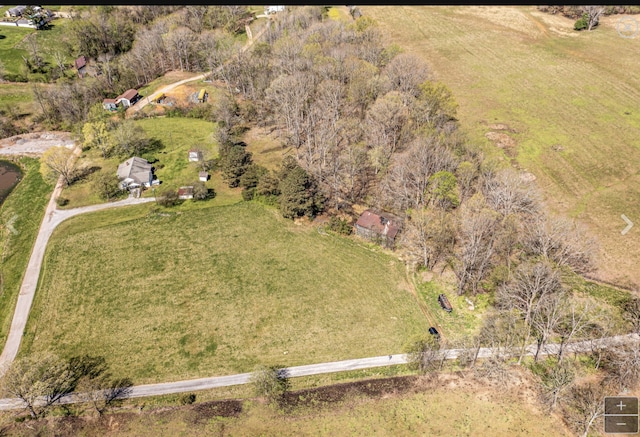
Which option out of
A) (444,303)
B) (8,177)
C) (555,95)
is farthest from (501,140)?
(8,177)

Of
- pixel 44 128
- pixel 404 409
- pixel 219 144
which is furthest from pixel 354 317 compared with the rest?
pixel 44 128

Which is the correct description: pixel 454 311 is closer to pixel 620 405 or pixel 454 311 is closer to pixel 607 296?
pixel 620 405

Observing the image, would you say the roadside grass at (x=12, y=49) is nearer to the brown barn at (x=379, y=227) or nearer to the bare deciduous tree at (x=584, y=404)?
the brown barn at (x=379, y=227)

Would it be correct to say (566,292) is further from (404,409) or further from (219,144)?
(219,144)

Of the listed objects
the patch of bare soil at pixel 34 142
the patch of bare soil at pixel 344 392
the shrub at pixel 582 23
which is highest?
→ the shrub at pixel 582 23

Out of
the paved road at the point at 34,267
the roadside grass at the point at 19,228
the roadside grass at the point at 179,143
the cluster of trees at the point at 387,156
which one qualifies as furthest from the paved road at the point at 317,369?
the roadside grass at the point at 179,143

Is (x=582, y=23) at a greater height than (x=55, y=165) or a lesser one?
greater
